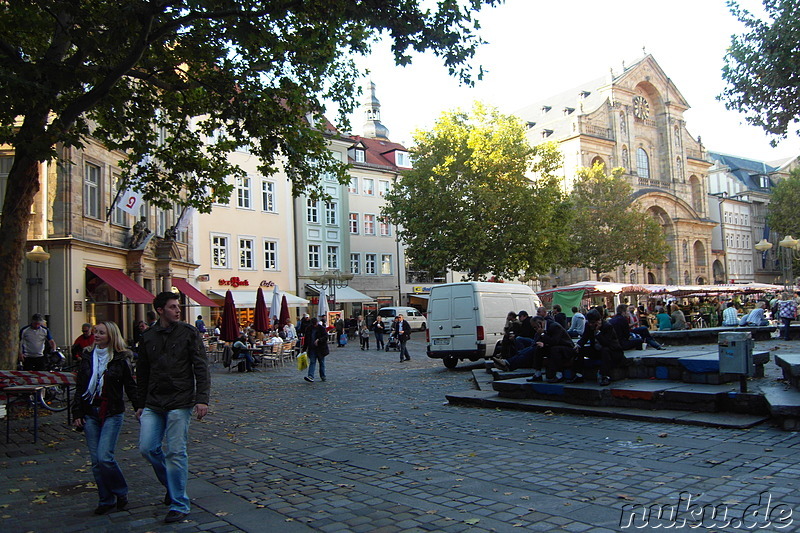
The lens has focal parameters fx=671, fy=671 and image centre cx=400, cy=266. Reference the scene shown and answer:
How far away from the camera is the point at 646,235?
53.0 metres

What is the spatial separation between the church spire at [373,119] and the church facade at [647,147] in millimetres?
16610

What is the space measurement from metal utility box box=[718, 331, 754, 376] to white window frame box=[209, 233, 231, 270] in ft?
109

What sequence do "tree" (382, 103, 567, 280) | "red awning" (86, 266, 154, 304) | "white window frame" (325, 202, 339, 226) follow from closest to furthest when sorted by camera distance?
"red awning" (86, 266, 154, 304) → "tree" (382, 103, 567, 280) → "white window frame" (325, 202, 339, 226)

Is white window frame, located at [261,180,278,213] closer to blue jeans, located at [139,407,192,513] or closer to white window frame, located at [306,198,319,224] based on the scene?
white window frame, located at [306,198,319,224]

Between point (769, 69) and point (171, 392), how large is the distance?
1828 cm

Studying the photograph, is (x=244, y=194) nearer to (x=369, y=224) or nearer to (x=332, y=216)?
(x=332, y=216)

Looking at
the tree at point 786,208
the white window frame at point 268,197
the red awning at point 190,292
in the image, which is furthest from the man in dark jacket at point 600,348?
the tree at point 786,208

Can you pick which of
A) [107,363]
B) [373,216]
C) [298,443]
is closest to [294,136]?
[298,443]

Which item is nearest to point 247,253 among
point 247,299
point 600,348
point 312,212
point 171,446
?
point 247,299

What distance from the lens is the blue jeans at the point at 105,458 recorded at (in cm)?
570

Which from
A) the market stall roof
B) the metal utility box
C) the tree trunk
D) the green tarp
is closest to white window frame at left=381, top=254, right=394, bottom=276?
the market stall roof

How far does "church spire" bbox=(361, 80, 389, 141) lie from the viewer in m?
75.8

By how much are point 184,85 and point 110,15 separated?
2306 mm

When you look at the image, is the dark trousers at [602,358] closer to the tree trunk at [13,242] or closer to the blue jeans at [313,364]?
the blue jeans at [313,364]
